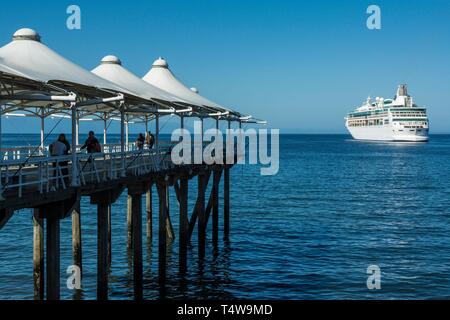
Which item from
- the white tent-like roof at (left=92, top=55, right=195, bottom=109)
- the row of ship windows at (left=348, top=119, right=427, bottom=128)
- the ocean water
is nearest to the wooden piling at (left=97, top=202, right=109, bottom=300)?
the ocean water

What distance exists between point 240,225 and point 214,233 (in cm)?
528

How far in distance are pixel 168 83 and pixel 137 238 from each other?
11817mm

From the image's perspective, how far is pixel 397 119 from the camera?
12494 centimetres

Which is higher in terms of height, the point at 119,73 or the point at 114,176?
the point at 119,73

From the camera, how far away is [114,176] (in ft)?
47.3

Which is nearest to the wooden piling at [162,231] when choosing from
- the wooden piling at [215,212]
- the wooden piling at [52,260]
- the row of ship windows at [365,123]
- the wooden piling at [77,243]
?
the wooden piling at [77,243]

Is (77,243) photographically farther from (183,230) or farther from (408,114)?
(408,114)

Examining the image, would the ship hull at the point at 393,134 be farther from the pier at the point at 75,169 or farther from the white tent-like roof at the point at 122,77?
the white tent-like roof at the point at 122,77

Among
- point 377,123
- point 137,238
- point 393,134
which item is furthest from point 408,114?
point 137,238

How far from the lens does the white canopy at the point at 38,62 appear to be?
11728 millimetres

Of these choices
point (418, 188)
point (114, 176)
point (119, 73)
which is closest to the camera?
point (114, 176)
